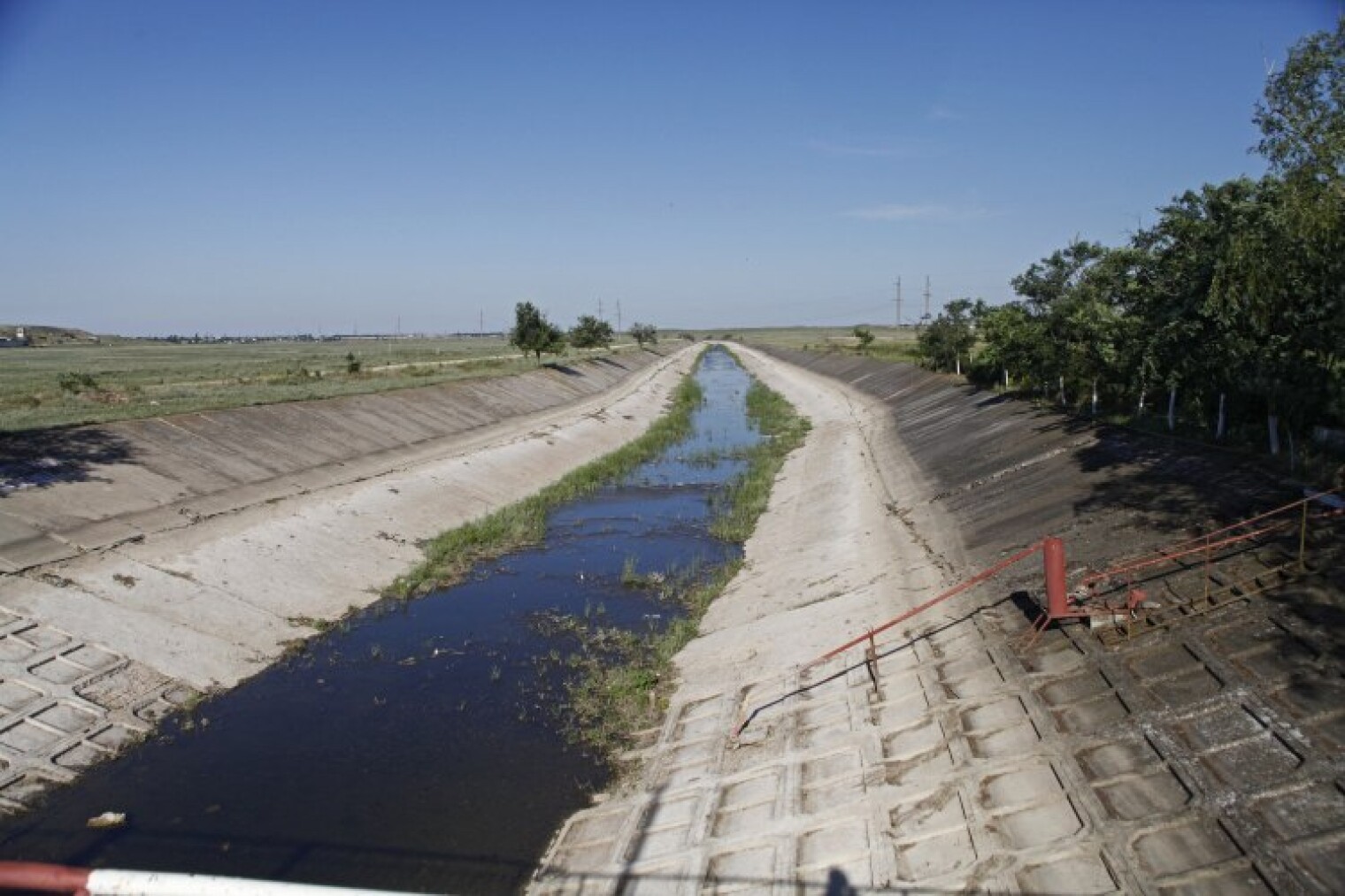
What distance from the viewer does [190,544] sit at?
19.4 m

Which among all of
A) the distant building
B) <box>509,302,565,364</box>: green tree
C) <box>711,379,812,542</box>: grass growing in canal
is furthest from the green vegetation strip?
the distant building

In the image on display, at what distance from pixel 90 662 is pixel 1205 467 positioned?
22.1 metres

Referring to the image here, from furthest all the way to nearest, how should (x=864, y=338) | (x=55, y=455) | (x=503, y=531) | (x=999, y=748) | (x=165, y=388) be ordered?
1. (x=864, y=338)
2. (x=165, y=388)
3. (x=503, y=531)
4. (x=55, y=455)
5. (x=999, y=748)

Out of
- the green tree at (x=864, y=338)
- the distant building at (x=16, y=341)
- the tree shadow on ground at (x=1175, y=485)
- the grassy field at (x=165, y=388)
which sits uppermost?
the distant building at (x=16, y=341)

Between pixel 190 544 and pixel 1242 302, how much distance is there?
79.5ft

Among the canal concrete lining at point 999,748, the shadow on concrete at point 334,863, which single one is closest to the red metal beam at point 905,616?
the canal concrete lining at point 999,748

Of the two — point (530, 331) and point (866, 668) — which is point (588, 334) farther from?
point (866, 668)

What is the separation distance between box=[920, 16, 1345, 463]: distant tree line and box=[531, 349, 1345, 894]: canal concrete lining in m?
2.59

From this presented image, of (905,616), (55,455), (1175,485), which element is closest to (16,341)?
(55,455)

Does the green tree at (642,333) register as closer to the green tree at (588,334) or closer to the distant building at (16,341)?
the green tree at (588,334)

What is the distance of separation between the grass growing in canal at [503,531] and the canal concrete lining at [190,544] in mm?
778

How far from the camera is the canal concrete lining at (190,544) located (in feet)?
43.4

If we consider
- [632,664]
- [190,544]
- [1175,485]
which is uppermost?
[1175,485]

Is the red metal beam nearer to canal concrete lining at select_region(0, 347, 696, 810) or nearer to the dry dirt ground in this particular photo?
the dry dirt ground
